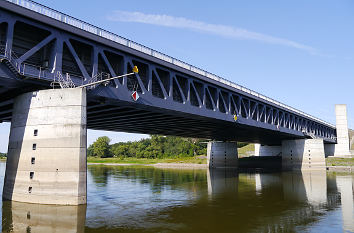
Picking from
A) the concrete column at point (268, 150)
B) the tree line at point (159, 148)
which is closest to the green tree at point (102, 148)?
the tree line at point (159, 148)

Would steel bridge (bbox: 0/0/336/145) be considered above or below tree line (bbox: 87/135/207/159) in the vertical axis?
above

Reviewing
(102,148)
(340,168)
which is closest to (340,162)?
(340,168)

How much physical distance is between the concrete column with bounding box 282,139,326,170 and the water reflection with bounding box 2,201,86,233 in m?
72.3

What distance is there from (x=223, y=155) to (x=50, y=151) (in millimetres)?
70894

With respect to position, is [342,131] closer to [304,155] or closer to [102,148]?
[304,155]

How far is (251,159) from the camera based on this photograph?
104 metres

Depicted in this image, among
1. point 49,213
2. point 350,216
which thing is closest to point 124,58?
point 49,213

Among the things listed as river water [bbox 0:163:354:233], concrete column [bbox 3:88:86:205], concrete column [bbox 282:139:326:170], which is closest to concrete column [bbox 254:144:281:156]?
concrete column [bbox 282:139:326:170]

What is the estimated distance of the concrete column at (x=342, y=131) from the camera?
367 ft

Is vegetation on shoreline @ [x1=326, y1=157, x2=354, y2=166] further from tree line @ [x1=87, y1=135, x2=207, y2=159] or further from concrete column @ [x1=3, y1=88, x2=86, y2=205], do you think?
concrete column @ [x1=3, y1=88, x2=86, y2=205]

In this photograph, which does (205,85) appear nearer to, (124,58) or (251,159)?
(124,58)

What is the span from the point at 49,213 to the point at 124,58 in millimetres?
17480

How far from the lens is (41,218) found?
19422 mm

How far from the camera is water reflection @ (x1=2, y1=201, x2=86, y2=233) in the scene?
1737 cm
